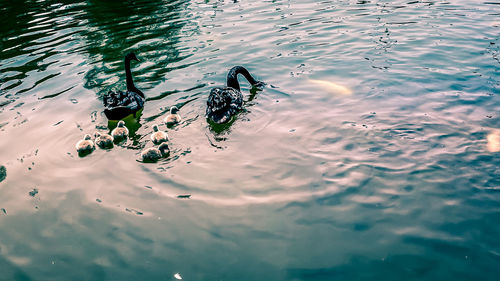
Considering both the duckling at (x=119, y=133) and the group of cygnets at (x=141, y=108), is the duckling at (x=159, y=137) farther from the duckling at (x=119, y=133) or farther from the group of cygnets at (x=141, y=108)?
the duckling at (x=119, y=133)

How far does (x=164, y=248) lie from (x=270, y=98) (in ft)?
16.3

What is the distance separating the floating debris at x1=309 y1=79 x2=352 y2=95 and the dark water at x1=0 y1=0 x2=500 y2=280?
3.5 inches

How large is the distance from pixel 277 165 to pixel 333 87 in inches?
139

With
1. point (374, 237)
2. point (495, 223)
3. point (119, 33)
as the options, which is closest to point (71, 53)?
point (119, 33)

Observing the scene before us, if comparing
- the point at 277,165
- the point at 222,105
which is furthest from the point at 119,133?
the point at 277,165

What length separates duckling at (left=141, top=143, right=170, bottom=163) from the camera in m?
6.61

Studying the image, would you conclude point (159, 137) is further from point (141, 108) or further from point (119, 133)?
point (141, 108)

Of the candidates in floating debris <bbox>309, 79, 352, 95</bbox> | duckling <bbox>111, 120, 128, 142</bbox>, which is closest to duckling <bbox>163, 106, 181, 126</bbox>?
duckling <bbox>111, 120, 128, 142</bbox>

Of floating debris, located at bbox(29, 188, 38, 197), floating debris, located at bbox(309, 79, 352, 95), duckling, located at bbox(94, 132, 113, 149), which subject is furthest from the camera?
floating debris, located at bbox(309, 79, 352, 95)

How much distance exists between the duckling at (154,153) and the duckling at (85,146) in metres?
1.20

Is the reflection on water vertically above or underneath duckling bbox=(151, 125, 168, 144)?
underneath

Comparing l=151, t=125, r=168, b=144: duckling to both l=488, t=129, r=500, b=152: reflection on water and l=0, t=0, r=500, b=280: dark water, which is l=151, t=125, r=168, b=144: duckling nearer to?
l=0, t=0, r=500, b=280: dark water

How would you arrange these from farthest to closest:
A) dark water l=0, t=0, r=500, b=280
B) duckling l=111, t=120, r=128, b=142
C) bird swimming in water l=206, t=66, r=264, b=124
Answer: bird swimming in water l=206, t=66, r=264, b=124
duckling l=111, t=120, r=128, b=142
dark water l=0, t=0, r=500, b=280

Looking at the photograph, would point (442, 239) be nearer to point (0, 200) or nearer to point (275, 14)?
point (0, 200)
